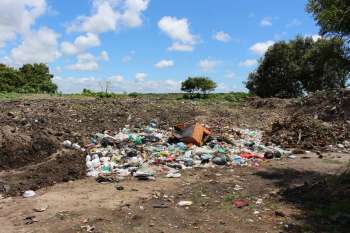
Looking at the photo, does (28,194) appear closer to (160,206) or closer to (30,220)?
(30,220)

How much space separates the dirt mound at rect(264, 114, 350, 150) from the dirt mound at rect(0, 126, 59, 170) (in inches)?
214

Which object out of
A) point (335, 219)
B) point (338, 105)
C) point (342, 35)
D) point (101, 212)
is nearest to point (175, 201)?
point (101, 212)

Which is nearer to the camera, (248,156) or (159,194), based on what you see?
(159,194)

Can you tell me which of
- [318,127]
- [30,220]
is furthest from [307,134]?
[30,220]

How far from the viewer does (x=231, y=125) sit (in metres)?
13.3

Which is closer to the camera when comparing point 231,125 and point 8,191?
point 8,191

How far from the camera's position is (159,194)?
6.64 metres

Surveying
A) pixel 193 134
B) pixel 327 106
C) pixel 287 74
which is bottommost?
pixel 193 134

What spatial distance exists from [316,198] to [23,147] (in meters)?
5.57

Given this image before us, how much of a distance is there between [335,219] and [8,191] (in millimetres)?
4815

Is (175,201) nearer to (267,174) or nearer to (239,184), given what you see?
(239,184)

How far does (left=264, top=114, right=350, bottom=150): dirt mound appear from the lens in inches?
425

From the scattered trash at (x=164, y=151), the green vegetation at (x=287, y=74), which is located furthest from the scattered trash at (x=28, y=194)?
the green vegetation at (x=287, y=74)

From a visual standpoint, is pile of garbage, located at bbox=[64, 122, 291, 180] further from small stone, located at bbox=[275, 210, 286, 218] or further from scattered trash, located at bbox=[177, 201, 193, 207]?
small stone, located at bbox=[275, 210, 286, 218]
